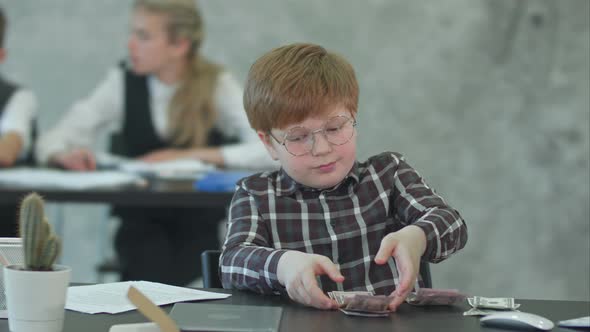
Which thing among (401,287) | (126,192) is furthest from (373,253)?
(126,192)

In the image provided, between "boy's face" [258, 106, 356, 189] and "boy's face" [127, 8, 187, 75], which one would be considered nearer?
"boy's face" [258, 106, 356, 189]

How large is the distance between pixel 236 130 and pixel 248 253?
250 cm

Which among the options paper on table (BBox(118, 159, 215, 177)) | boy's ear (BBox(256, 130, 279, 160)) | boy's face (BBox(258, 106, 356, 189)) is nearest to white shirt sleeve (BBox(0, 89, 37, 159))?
paper on table (BBox(118, 159, 215, 177))

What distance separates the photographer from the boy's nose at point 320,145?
4.69ft

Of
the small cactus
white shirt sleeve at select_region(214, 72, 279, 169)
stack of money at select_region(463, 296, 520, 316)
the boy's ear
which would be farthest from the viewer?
white shirt sleeve at select_region(214, 72, 279, 169)

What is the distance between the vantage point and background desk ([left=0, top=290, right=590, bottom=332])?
1040 mm

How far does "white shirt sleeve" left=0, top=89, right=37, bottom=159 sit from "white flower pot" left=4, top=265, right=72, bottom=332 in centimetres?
281

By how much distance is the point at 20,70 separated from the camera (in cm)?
429

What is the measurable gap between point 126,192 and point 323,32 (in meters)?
1.78

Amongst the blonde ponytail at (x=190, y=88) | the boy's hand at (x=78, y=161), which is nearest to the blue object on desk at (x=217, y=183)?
the boy's hand at (x=78, y=161)

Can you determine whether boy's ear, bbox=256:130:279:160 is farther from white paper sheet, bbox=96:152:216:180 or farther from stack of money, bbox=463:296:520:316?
white paper sheet, bbox=96:152:216:180

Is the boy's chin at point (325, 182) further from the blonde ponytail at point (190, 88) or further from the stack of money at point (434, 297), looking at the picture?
the blonde ponytail at point (190, 88)

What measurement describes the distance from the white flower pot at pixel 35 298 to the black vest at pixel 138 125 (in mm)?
2986

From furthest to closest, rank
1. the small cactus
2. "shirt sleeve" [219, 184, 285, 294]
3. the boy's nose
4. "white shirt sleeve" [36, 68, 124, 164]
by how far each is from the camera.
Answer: "white shirt sleeve" [36, 68, 124, 164] < the boy's nose < "shirt sleeve" [219, 184, 285, 294] < the small cactus
